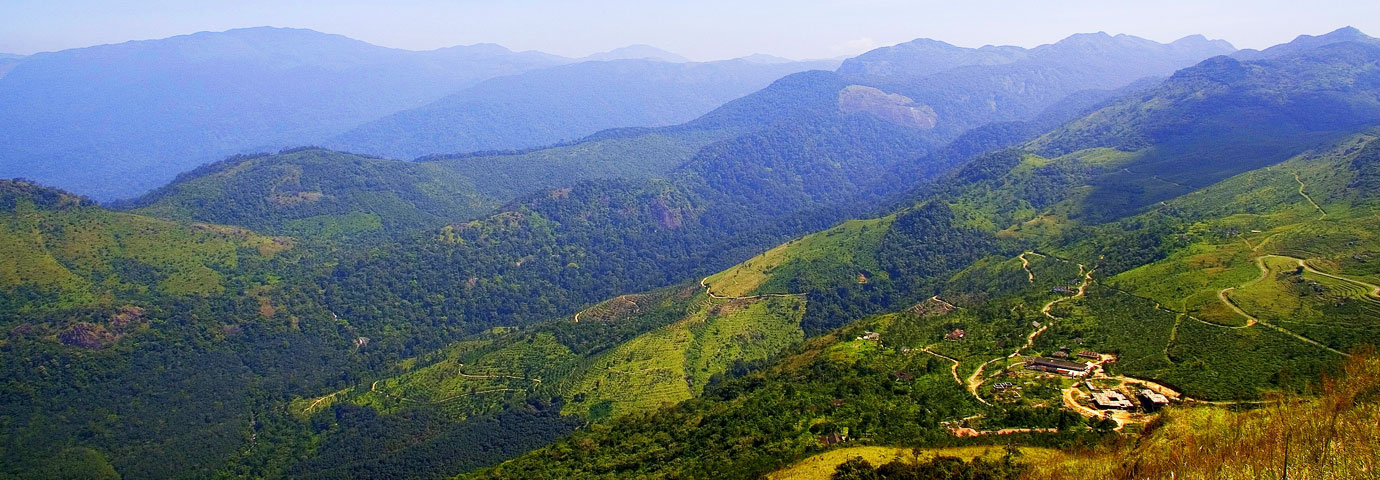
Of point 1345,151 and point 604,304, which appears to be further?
point 604,304

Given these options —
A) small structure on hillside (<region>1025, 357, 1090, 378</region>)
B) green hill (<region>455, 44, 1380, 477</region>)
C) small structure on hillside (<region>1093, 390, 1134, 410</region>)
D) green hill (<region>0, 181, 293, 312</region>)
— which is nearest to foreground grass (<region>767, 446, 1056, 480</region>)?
green hill (<region>455, 44, 1380, 477</region>)

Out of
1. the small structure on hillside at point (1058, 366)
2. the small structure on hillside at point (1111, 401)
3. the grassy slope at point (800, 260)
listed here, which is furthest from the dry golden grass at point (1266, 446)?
the grassy slope at point (800, 260)

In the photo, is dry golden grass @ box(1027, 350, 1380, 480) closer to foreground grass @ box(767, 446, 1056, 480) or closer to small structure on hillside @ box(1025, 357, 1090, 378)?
foreground grass @ box(767, 446, 1056, 480)

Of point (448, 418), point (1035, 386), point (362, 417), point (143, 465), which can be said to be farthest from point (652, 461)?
point (143, 465)

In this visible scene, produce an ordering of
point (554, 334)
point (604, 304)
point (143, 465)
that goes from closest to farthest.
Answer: point (143, 465) → point (554, 334) → point (604, 304)

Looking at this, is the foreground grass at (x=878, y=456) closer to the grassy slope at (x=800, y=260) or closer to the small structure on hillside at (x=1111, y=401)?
the small structure on hillside at (x=1111, y=401)

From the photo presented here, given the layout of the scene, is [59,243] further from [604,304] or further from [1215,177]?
[1215,177]
